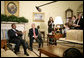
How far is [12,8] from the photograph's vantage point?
7.34 m

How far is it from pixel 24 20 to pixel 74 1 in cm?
364

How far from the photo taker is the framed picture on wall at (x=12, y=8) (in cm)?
720

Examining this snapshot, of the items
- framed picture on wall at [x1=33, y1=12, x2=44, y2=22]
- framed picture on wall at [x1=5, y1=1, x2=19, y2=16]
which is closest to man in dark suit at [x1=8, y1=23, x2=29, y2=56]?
framed picture on wall at [x1=5, y1=1, x2=19, y2=16]

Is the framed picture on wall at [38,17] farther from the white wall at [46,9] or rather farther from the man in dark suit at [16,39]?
the man in dark suit at [16,39]

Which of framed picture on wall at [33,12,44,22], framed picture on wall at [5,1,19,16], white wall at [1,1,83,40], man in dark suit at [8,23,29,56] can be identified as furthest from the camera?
framed picture on wall at [33,12,44,22]

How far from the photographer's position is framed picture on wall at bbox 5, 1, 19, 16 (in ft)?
23.6

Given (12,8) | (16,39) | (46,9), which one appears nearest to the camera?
(16,39)

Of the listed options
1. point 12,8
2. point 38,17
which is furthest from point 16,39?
point 38,17

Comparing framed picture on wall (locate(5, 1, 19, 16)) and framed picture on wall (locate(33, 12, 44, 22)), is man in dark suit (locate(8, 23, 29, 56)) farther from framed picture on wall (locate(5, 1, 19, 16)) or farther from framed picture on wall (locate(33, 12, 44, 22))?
framed picture on wall (locate(33, 12, 44, 22))

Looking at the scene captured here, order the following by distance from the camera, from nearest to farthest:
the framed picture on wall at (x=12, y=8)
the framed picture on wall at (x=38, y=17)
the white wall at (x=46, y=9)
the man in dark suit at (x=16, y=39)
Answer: the man in dark suit at (x=16, y=39) → the framed picture on wall at (x=12, y=8) → the white wall at (x=46, y=9) → the framed picture on wall at (x=38, y=17)

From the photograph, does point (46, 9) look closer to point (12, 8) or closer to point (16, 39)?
point (12, 8)

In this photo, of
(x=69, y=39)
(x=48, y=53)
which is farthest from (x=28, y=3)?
(x=48, y=53)

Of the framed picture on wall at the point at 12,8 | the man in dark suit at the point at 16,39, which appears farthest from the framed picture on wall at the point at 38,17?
the man in dark suit at the point at 16,39

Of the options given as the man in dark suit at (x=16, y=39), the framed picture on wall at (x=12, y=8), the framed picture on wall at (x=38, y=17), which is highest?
the framed picture on wall at (x=12, y=8)
